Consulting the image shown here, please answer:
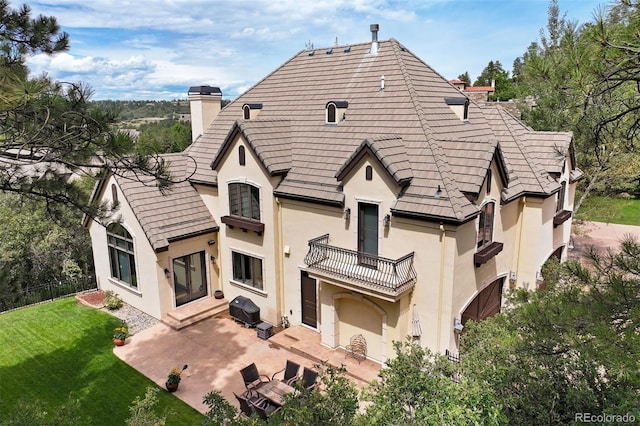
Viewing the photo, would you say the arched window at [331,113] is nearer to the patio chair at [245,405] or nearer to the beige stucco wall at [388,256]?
the beige stucco wall at [388,256]

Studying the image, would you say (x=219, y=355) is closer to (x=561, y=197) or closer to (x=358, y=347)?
(x=358, y=347)

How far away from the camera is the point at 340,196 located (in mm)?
15750

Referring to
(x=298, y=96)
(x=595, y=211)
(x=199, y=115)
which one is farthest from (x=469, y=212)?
(x=595, y=211)

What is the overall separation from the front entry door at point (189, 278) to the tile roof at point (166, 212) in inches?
55.3

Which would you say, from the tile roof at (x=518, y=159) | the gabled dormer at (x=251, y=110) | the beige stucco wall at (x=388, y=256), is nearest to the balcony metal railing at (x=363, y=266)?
the beige stucco wall at (x=388, y=256)

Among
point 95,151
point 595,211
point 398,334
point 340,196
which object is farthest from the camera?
point 595,211

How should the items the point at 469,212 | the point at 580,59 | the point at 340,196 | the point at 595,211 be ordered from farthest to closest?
the point at 595,211, the point at 340,196, the point at 469,212, the point at 580,59

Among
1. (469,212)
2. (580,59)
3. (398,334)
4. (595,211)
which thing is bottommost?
(398,334)

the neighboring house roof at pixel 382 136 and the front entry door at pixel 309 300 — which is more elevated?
the neighboring house roof at pixel 382 136

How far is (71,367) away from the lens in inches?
620

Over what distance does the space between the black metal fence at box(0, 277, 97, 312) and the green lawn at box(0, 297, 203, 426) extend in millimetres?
1448

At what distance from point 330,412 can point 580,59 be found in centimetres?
653

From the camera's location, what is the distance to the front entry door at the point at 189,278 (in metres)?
19.8

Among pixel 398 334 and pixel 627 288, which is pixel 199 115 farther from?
pixel 627 288
